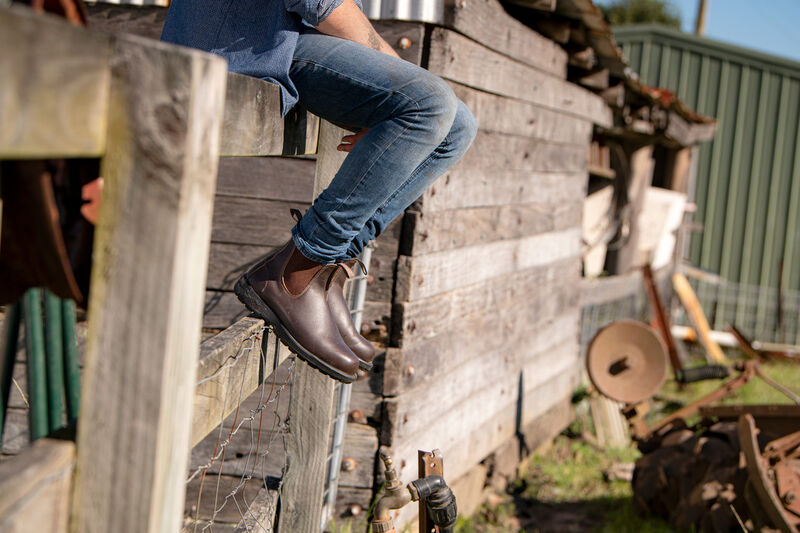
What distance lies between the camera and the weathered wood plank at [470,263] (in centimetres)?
356

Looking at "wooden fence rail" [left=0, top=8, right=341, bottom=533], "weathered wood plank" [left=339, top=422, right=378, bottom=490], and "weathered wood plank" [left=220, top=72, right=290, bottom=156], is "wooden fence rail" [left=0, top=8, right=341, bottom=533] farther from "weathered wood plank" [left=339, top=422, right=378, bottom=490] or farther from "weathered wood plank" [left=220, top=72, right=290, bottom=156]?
"weathered wood plank" [left=339, top=422, right=378, bottom=490]

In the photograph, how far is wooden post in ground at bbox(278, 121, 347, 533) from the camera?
2697 mm

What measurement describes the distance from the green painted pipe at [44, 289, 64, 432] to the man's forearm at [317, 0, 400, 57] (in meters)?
2.19

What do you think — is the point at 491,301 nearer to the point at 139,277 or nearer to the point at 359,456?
the point at 359,456

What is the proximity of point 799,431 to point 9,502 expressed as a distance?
4554 mm

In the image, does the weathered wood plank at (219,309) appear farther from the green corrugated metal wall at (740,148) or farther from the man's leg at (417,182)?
the green corrugated metal wall at (740,148)

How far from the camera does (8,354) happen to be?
11.9 feet

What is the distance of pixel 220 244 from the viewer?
3594mm

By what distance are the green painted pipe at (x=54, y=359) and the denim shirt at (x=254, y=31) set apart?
6.68 feet

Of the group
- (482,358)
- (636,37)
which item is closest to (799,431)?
(482,358)

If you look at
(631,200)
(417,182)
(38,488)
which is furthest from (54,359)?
(631,200)

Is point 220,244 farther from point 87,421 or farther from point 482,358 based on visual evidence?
point 87,421

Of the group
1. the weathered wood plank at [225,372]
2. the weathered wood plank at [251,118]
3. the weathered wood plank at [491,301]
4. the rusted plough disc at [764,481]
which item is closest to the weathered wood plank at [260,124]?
the weathered wood plank at [251,118]

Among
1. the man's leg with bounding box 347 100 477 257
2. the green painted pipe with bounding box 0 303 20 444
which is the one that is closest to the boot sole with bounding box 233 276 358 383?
the man's leg with bounding box 347 100 477 257
